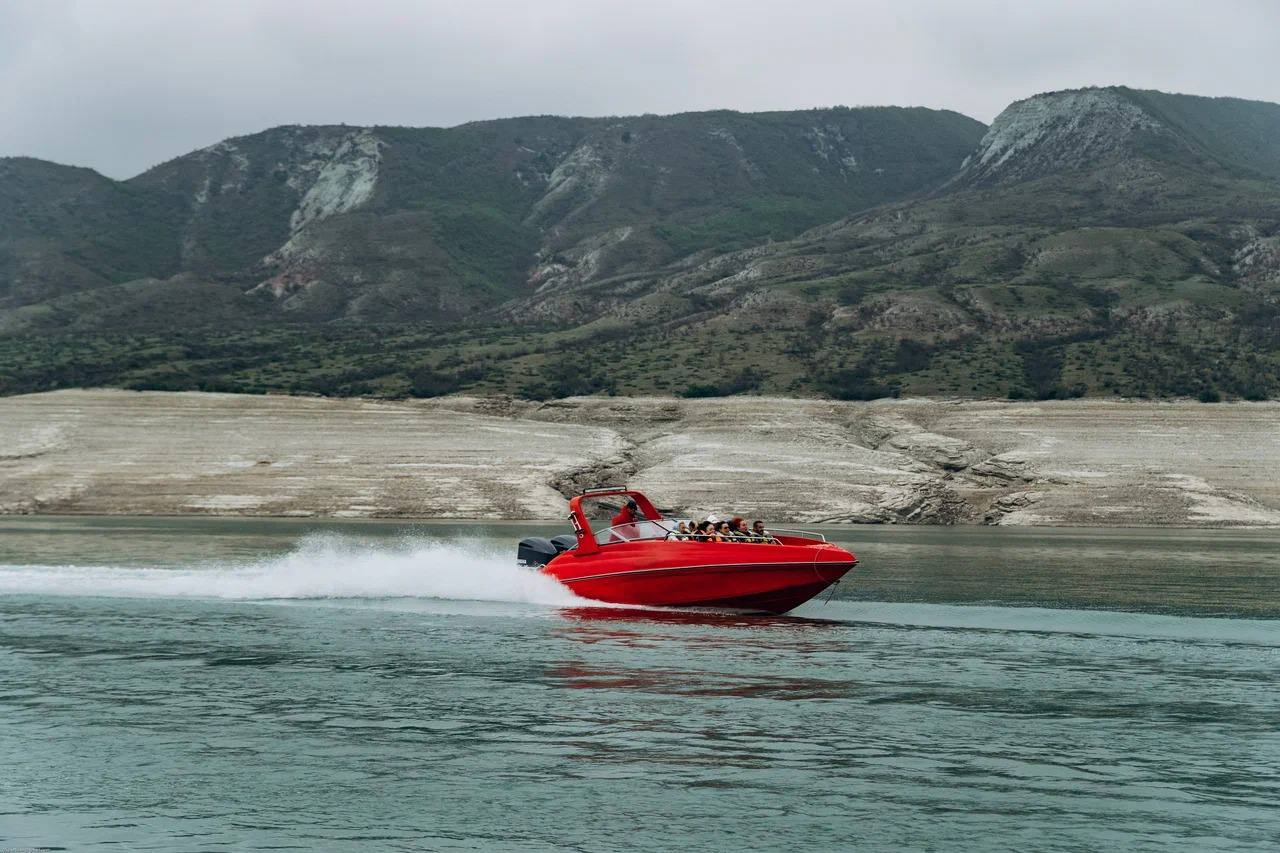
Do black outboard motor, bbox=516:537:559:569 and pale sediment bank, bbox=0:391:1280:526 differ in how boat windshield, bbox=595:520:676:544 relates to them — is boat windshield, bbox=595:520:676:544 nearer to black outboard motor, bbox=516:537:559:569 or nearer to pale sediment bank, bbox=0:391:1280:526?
black outboard motor, bbox=516:537:559:569

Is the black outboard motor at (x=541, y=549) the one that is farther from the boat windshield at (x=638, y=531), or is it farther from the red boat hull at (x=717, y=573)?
the red boat hull at (x=717, y=573)

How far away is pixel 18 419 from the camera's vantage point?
111 meters

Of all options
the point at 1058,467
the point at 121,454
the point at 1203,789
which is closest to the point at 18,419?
the point at 121,454

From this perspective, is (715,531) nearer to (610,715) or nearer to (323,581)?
(323,581)

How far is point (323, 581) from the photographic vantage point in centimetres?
4491

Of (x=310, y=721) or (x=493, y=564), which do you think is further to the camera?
(x=493, y=564)

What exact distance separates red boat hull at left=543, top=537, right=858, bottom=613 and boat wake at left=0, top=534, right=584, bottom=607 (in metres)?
1.73

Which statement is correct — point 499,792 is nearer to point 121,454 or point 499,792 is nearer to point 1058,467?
point 1058,467

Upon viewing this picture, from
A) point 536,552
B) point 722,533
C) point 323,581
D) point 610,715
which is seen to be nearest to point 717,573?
point 722,533

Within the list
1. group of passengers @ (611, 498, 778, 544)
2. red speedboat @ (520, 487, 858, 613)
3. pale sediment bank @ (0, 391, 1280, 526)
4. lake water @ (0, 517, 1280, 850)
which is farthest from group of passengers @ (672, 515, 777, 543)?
pale sediment bank @ (0, 391, 1280, 526)

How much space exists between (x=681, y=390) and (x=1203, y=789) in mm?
109837

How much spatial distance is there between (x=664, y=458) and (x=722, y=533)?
6051cm

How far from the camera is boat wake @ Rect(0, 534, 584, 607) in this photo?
43.7m

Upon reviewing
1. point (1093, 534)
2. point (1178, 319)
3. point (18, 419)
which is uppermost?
point (1178, 319)
